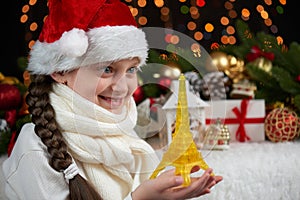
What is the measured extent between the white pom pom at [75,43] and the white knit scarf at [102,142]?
73 mm

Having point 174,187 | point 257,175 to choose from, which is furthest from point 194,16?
point 174,187

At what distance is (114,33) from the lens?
740mm

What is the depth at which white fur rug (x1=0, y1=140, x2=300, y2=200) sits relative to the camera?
0.95 m

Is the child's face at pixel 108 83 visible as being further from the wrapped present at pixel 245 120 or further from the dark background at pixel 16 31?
the dark background at pixel 16 31

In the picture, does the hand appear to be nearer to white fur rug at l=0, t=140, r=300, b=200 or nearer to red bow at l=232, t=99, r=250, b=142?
white fur rug at l=0, t=140, r=300, b=200

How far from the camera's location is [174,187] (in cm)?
69

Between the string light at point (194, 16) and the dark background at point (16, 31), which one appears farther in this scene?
the dark background at point (16, 31)

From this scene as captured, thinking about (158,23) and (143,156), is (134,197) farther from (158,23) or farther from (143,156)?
(158,23)

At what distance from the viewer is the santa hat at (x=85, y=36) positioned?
70 cm

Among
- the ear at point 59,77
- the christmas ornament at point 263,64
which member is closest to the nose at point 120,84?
the ear at point 59,77

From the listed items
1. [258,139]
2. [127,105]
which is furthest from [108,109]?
[258,139]

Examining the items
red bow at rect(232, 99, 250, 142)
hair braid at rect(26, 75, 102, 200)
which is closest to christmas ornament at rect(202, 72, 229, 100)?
hair braid at rect(26, 75, 102, 200)

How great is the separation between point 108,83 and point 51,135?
0.14 meters

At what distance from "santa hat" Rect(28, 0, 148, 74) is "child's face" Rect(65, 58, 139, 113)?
2 cm
